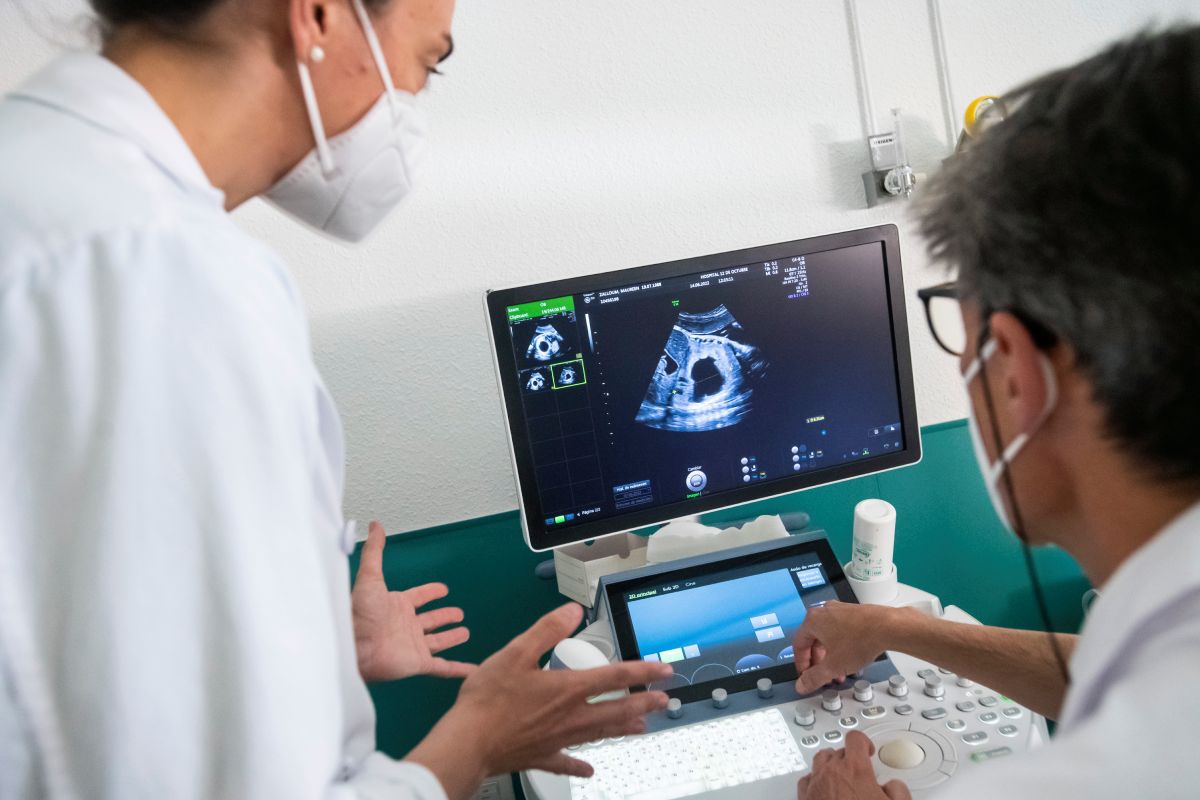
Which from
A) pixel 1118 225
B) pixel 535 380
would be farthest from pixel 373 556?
pixel 1118 225

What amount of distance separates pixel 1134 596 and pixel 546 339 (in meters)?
0.85

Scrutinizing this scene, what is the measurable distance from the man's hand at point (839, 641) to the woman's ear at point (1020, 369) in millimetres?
505

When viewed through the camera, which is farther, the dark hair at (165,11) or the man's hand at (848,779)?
the man's hand at (848,779)

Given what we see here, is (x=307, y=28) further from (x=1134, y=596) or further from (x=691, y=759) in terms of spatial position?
(x=691, y=759)

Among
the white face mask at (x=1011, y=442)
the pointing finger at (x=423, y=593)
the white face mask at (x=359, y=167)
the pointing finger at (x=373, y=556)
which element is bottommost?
the pointing finger at (x=423, y=593)

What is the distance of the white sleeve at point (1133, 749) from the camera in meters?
0.51

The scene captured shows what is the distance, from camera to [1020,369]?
0.66 m

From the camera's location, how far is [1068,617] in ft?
6.13

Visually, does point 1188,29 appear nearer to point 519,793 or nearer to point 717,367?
point 717,367

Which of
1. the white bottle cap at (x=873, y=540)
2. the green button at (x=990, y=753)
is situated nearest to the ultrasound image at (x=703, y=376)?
the white bottle cap at (x=873, y=540)

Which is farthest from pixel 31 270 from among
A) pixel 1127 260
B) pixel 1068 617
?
pixel 1068 617

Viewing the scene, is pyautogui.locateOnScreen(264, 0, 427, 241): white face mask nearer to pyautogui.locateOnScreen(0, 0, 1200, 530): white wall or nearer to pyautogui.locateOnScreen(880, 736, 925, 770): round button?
pyautogui.locateOnScreen(0, 0, 1200, 530): white wall

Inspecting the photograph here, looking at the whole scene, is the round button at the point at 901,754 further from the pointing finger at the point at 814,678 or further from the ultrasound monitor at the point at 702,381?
the ultrasound monitor at the point at 702,381

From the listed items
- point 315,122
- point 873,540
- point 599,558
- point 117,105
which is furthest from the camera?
point 599,558
